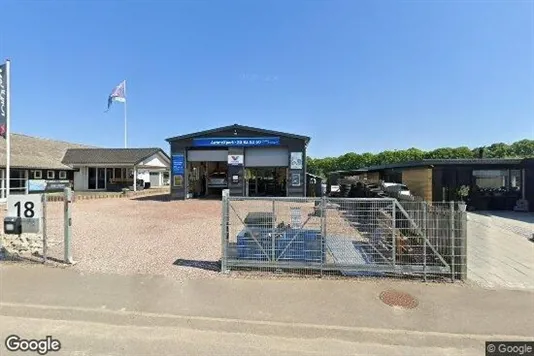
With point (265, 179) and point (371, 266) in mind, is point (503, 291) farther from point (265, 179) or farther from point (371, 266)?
point (265, 179)

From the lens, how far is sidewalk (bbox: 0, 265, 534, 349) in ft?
13.7

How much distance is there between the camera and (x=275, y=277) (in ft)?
19.5

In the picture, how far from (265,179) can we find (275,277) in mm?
21093

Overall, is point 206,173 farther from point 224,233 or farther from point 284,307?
point 284,307

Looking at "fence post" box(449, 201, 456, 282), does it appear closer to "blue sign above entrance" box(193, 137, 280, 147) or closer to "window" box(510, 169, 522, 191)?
"window" box(510, 169, 522, 191)

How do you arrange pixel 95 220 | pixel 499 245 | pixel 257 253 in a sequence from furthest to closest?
pixel 95 220, pixel 499 245, pixel 257 253

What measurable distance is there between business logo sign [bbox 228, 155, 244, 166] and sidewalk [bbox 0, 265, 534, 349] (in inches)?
641

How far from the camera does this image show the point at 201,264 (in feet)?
22.0

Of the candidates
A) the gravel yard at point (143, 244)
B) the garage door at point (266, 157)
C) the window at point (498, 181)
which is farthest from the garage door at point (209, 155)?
the window at point (498, 181)

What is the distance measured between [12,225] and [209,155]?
16.5m

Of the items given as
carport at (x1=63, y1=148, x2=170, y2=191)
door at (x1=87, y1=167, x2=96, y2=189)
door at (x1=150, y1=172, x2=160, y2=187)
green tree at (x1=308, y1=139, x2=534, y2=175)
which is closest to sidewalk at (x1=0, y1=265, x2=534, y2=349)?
carport at (x1=63, y1=148, x2=170, y2=191)

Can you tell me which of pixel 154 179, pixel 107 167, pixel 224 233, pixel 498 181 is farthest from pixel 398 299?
pixel 154 179

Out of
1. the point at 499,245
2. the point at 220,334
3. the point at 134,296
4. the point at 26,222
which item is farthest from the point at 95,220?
the point at 499,245

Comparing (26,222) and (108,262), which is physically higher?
(26,222)
